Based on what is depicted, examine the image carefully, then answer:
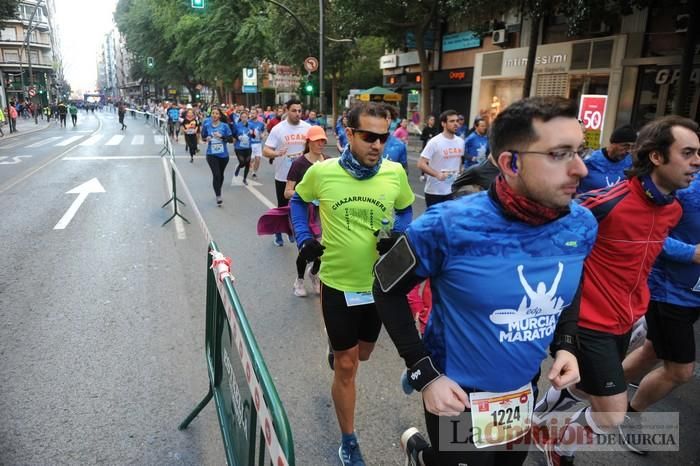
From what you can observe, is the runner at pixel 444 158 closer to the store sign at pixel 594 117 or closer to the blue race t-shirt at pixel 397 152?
the blue race t-shirt at pixel 397 152

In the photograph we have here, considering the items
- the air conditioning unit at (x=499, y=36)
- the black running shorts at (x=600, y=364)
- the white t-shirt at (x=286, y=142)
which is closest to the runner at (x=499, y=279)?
the black running shorts at (x=600, y=364)

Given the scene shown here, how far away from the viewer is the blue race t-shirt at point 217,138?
33.0ft

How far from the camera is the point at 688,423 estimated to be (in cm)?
342

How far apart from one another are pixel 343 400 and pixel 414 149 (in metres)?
22.7

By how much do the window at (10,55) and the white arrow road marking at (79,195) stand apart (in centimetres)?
8698

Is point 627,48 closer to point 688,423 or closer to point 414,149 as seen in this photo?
point 414,149

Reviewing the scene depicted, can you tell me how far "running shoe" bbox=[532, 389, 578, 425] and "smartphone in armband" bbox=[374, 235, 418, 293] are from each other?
64.4 inches

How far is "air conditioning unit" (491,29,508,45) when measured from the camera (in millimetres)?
21938

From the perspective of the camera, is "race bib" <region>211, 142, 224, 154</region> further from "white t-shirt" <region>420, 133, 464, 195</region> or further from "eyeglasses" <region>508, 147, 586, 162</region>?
"eyeglasses" <region>508, 147, 586, 162</region>

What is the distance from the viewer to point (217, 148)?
10031 mm

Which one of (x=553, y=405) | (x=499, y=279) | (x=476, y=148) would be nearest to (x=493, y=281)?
(x=499, y=279)

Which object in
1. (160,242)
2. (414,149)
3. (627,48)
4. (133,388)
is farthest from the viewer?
(414,149)

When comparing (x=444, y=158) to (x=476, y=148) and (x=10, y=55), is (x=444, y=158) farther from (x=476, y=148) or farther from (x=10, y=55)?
(x=10, y=55)

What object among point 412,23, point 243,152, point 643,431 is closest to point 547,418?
point 643,431
